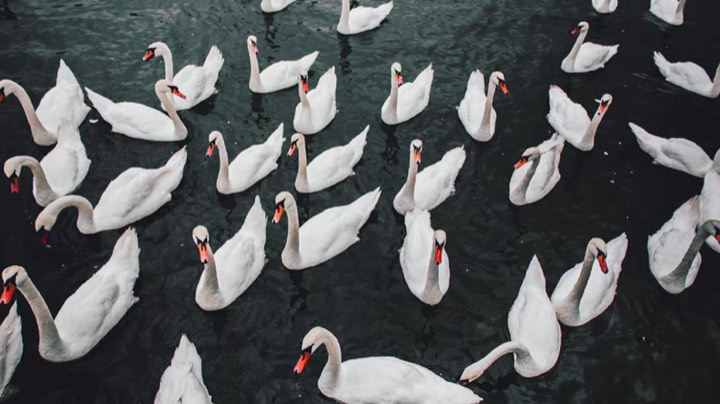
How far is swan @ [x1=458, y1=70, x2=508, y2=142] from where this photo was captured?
1234cm

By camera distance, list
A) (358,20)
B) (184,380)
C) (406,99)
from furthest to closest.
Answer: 1. (358,20)
2. (406,99)
3. (184,380)

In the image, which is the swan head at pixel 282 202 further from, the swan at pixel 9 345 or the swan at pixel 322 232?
the swan at pixel 9 345

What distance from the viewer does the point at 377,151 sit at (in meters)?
12.8

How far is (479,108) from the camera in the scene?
43.1 feet

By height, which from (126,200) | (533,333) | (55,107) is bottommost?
(533,333)

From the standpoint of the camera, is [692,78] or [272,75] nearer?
[272,75]

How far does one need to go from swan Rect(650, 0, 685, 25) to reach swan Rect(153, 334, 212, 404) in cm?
1543

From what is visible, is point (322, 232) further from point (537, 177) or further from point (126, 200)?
point (537, 177)

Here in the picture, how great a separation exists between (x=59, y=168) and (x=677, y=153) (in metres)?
12.1

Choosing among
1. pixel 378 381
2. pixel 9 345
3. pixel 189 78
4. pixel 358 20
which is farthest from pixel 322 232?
pixel 358 20

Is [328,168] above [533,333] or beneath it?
above

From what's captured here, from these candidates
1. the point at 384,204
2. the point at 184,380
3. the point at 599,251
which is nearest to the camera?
the point at 184,380

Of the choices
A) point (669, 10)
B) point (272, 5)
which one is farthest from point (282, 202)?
point (669, 10)

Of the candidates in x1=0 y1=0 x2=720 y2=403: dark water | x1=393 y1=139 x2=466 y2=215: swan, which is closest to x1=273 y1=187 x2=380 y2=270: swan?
x1=0 y1=0 x2=720 y2=403: dark water
